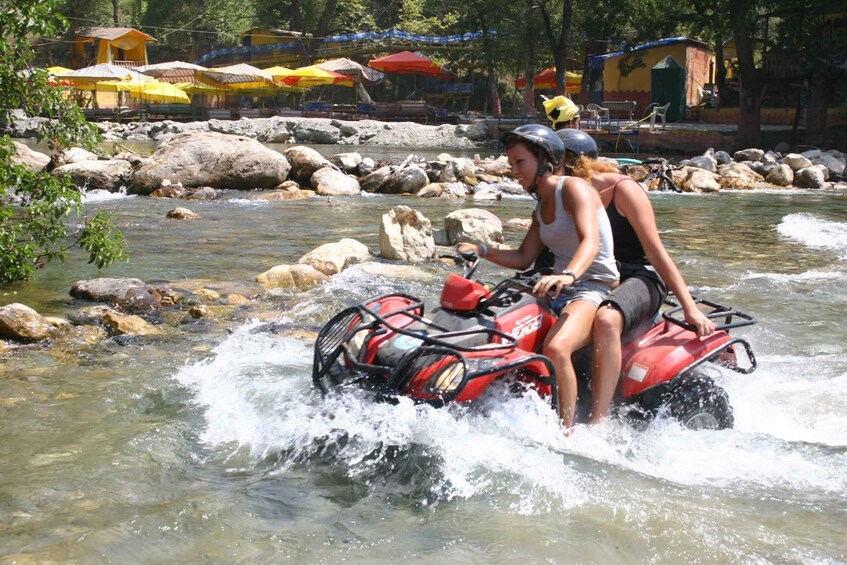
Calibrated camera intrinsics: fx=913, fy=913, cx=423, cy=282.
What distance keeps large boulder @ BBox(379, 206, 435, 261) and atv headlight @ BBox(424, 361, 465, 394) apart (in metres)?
7.46

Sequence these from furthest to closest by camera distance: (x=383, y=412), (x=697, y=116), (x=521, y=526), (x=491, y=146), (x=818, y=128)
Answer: (x=697, y=116) < (x=491, y=146) < (x=818, y=128) < (x=383, y=412) < (x=521, y=526)

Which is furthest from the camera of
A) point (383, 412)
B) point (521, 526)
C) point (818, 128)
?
point (818, 128)

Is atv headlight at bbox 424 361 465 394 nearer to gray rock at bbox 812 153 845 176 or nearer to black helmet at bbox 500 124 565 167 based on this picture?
black helmet at bbox 500 124 565 167

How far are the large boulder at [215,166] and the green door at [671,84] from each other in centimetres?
2614

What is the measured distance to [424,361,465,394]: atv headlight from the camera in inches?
167

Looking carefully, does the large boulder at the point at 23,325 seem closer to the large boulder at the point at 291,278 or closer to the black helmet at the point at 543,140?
the large boulder at the point at 291,278

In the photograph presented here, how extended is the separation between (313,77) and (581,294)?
151 ft

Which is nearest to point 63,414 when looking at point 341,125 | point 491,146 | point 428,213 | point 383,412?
point 383,412

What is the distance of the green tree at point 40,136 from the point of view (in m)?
7.92

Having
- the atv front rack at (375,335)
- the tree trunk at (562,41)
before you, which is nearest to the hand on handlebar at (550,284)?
the atv front rack at (375,335)

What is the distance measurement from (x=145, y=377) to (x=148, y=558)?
9.38 ft

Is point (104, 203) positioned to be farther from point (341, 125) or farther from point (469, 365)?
point (341, 125)

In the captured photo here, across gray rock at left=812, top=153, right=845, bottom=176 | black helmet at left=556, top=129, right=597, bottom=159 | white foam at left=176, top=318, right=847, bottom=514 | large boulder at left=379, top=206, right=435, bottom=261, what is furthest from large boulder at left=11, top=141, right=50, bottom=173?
gray rock at left=812, top=153, right=845, bottom=176

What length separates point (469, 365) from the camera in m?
4.26
